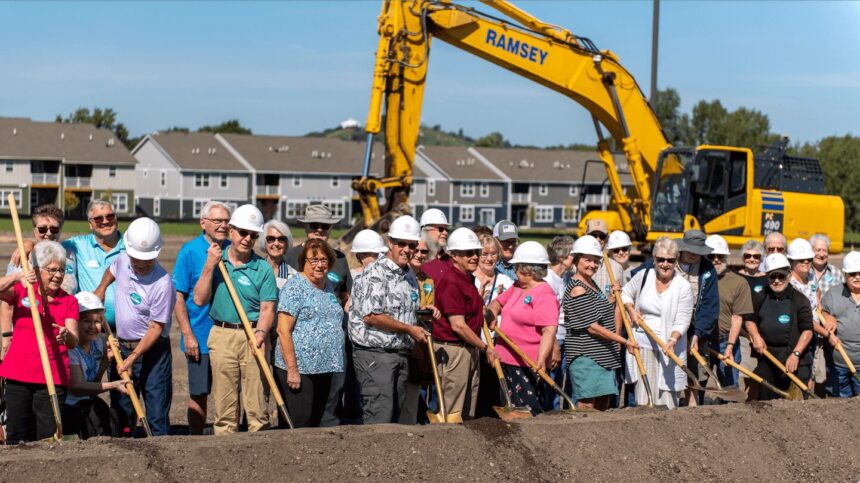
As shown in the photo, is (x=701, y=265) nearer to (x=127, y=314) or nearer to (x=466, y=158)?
(x=127, y=314)

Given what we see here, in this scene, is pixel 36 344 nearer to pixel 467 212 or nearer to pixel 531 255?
pixel 531 255

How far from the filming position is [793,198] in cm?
1980

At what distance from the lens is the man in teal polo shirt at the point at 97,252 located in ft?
27.6

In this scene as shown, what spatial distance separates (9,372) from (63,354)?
0.36m

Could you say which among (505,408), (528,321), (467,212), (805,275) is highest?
(805,275)

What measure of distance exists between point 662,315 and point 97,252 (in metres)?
4.55

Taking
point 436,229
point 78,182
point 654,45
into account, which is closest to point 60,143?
point 78,182

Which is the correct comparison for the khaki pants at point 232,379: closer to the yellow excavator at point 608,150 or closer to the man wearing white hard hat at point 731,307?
the man wearing white hard hat at point 731,307

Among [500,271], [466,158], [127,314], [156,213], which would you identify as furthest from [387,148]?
[466,158]

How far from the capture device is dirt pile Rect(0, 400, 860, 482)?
679 cm

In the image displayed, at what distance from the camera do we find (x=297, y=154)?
90062 mm

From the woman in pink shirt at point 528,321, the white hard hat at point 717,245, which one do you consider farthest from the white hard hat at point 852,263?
the woman in pink shirt at point 528,321

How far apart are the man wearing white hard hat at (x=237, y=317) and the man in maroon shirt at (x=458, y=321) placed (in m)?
1.27

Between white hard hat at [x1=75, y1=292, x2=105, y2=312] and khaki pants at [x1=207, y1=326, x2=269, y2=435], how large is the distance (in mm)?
825
